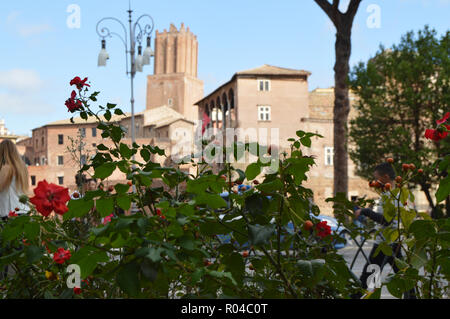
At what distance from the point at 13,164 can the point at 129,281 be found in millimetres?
3917

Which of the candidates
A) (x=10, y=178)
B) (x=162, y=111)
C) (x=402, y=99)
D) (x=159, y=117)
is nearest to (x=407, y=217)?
(x=10, y=178)

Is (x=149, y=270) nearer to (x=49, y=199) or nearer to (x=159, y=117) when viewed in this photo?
(x=49, y=199)

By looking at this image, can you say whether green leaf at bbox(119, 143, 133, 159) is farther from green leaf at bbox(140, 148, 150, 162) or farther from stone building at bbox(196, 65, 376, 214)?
stone building at bbox(196, 65, 376, 214)

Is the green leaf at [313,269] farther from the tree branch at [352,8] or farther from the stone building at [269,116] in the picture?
the stone building at [269,116]

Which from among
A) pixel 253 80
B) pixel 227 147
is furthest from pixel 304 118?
pixel 227 147

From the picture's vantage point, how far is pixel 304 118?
147 feet

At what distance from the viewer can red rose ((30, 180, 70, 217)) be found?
1.50 meters

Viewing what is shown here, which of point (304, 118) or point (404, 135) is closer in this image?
point (404, 135)

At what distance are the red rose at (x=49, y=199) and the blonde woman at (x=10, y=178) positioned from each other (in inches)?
135

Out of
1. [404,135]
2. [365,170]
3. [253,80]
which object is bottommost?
[365,170]

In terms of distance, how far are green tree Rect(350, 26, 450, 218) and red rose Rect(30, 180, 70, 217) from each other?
19915 millimetres

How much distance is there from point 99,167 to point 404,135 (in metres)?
20.6
